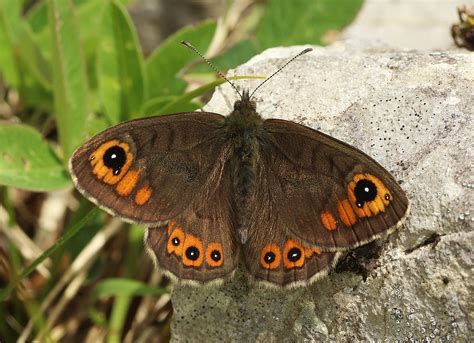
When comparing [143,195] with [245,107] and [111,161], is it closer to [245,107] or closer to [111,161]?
[111,161]

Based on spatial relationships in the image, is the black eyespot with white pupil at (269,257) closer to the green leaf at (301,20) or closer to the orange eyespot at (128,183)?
the orange eyespot at (128,183)

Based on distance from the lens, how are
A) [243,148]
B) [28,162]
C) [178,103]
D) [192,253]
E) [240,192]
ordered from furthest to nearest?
[28,162], [178,103], [243,148], [240,192], [192,253]

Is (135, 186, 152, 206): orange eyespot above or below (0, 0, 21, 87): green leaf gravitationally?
below

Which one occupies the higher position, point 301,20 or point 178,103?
point 178,103

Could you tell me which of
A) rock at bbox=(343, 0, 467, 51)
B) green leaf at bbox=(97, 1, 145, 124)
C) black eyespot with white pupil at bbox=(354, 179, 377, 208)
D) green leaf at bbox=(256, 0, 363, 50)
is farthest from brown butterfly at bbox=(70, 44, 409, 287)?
rock at bbox=(343, 0, 467, 51)

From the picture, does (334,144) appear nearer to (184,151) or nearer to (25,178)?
(184,151)

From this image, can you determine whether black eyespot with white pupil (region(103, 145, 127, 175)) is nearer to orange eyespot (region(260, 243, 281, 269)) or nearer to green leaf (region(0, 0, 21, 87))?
orange eyespot (region(260, 243, 281, 269))

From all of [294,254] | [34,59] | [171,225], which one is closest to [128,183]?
[171,225]
